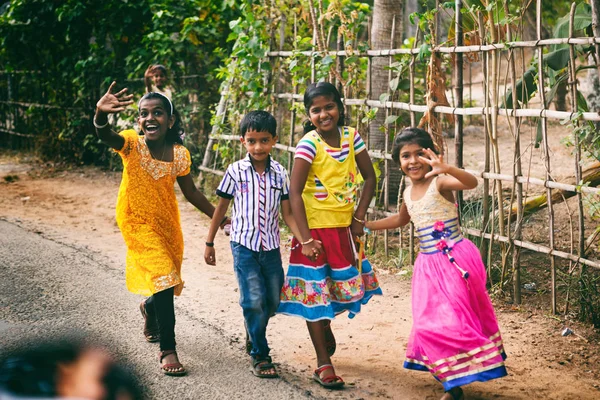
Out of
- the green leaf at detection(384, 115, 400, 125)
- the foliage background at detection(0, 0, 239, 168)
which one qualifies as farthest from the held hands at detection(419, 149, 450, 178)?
the foliage background at detection(0, 0, 239, 168)

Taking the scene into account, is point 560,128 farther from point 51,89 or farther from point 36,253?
point 36,253

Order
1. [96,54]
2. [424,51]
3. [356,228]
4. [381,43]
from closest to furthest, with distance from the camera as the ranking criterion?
[356,228] → [424,51] → [381,43] → [96,54]

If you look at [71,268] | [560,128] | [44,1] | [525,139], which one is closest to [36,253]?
[71,268]

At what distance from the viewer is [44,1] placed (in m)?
10.6

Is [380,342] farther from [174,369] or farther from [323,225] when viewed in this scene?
[174,369]

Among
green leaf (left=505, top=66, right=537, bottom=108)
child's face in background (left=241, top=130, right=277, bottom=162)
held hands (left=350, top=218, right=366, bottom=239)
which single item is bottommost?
held hands (left=350, top=218, right=366, bottom=239)

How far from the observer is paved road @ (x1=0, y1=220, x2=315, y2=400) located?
3.53 m

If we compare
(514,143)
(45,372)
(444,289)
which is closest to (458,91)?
(514,143)

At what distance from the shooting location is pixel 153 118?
12.7 feet

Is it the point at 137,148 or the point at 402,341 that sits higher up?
the point at 137,148

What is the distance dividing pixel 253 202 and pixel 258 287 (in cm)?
45

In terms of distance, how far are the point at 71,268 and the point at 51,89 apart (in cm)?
645

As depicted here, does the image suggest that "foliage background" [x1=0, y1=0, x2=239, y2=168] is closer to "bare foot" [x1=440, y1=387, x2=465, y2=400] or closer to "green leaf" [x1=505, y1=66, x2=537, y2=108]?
"green leaf" [x1=505, y1=66, x2=537, y2=108]

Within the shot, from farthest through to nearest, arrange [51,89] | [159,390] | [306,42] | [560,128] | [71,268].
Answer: [560,128], [51,89], [306,42], [71,268], [159,390]
